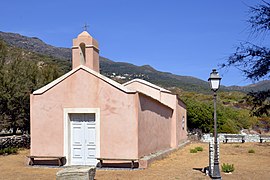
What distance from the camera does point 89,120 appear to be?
1488 cm

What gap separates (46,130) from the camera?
15102 millimetres

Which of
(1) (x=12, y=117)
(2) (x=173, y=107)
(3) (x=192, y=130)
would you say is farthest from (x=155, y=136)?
(3) (x=192, y=130)

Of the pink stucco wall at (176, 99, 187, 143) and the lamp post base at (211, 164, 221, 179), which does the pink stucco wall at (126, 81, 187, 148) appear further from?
the lamp post base at (211, 164, 221, 179)

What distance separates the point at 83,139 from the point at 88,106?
4.60 feet

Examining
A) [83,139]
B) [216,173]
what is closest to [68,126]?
[83,139]

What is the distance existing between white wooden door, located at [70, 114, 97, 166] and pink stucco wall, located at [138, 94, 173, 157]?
1973 millimetres

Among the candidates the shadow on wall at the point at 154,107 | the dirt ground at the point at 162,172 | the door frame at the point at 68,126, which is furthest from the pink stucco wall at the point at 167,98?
the door frame at the point at 68,126

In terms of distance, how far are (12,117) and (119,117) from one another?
10.8 m

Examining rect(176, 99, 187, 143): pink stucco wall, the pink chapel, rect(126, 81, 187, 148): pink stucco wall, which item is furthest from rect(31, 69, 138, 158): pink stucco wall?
rect(176, 99, 187, 143): pink stucco wall

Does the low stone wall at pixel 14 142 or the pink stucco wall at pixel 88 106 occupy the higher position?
the pink stucco wall at pixel 88 106

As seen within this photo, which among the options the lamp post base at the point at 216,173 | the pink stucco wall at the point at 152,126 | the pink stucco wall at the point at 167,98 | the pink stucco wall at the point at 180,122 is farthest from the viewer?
the pink stucco wall at the point at 180,122

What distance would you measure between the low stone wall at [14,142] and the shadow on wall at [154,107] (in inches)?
392

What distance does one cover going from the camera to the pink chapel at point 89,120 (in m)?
14.2

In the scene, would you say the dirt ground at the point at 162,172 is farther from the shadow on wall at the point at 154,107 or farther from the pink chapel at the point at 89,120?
the shadow on wall at the point at 154,107
